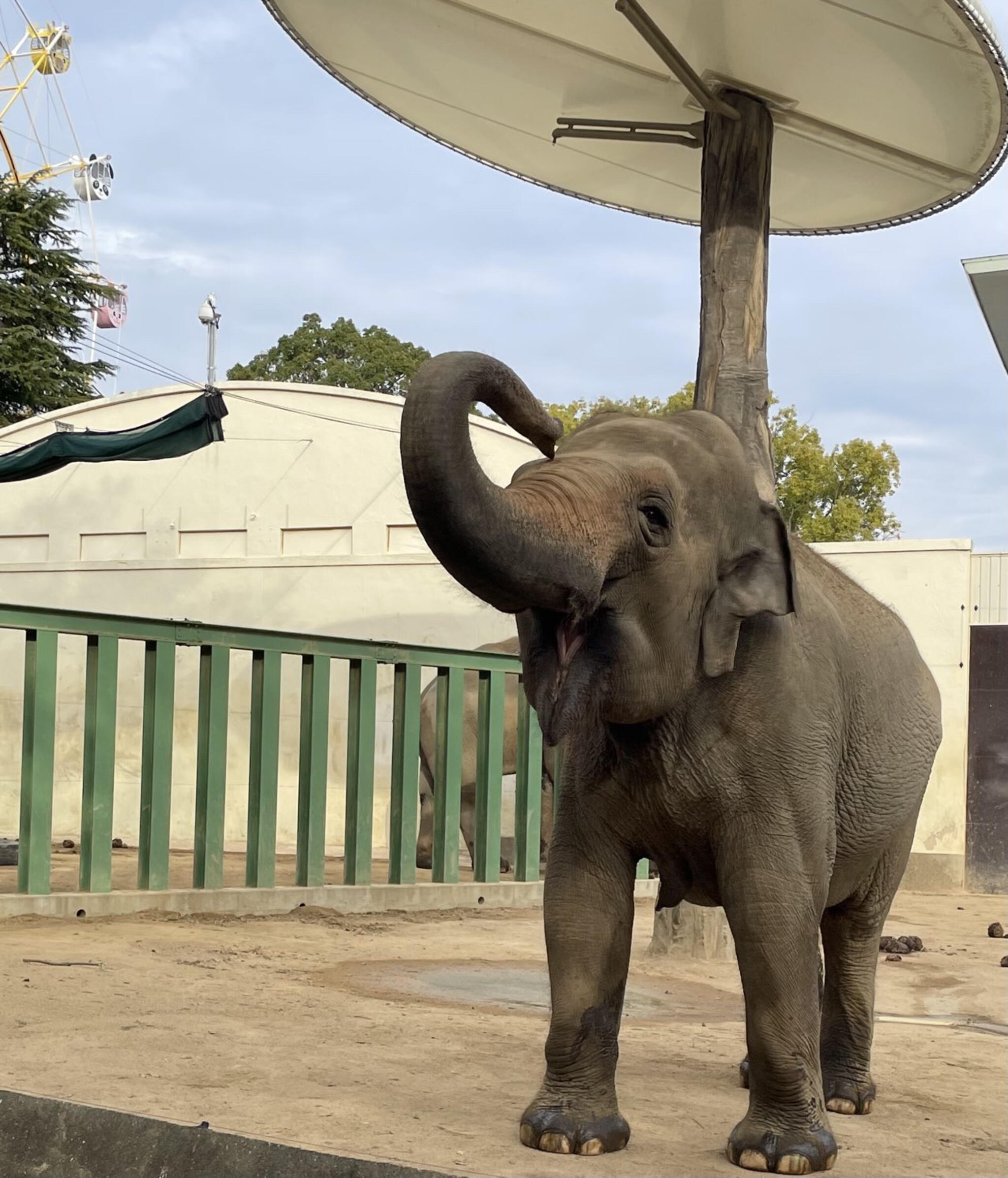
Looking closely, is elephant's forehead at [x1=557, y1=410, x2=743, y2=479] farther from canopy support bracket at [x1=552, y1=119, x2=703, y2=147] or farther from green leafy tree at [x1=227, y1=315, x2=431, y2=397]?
green leafy tree at [x1=227, y1=315, x2=431, y2=397]

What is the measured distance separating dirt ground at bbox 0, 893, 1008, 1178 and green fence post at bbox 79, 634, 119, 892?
0.33 m

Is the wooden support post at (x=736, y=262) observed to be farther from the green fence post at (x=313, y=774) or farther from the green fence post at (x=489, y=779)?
the green fence post at (x=489, y=779)

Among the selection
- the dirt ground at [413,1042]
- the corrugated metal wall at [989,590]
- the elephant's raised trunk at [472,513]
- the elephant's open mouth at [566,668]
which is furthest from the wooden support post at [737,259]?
the corrugated metal wall at [989,590]

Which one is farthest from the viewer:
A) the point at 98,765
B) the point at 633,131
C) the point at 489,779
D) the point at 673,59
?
the point at 489,779

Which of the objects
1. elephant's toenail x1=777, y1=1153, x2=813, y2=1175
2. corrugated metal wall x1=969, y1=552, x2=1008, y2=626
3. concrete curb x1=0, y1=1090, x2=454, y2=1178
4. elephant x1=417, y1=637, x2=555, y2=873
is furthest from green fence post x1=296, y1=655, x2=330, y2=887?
corrugated metal wall x1=969, y1=552, x2=1008, y2=626

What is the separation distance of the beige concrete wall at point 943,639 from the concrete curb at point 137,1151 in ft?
36.7

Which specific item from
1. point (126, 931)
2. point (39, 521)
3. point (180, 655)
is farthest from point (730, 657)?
point (39, 521)

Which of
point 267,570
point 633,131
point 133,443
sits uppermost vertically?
point 633,131

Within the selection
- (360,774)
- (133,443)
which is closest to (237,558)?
(133,443)

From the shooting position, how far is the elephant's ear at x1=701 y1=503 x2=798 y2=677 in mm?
3779

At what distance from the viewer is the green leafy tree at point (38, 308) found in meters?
30.1

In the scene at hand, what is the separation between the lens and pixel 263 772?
9.43 m

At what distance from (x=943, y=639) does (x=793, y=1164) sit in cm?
1122

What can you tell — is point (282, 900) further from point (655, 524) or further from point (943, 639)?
point (943, 639)
